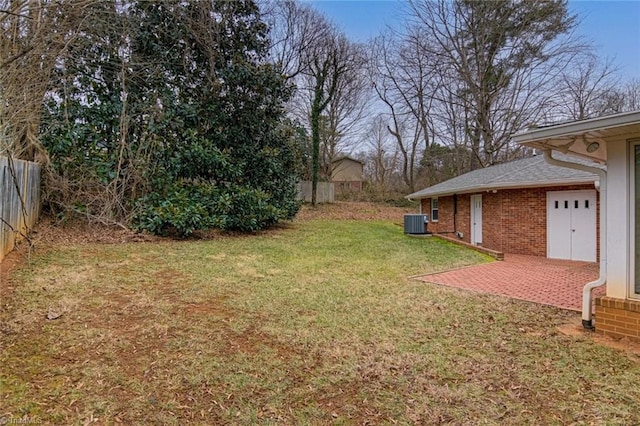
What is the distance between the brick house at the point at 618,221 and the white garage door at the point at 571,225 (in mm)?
6961

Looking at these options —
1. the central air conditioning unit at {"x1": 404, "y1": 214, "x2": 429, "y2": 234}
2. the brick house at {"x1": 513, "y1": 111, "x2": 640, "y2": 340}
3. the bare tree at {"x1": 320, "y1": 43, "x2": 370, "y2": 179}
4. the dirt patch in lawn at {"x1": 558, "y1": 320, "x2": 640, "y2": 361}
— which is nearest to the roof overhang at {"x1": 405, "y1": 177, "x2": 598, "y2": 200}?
the central air conditioning unit at {"x1": 404, "y1": 214, "x2": 429, "y2": 234}

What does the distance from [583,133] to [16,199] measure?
9316mm

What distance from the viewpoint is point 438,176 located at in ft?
91.7

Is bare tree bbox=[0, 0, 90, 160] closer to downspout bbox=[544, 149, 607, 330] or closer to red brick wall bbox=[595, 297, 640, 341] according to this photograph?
downspout bbox=[544, 149, 607, 330]

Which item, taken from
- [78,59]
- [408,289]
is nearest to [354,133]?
[78,59]

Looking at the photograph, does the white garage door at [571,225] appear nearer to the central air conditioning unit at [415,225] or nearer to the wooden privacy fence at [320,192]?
the central air conditioning unit at [415,225]

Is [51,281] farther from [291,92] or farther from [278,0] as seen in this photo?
[278,0]

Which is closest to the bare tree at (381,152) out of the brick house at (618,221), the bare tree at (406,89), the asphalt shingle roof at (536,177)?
the bare tree at (406,89)

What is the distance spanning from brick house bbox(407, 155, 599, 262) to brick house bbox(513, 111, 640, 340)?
5.93 metres

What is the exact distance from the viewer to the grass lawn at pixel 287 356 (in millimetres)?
2627

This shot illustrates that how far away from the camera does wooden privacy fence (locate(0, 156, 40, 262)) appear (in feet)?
19.9

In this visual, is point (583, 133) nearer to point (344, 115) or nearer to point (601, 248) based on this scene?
point (601, 248)

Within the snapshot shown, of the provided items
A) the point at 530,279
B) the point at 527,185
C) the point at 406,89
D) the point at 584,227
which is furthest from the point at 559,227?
the point at 406,89

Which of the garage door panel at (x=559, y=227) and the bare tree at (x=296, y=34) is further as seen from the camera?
the bare tree at (x=296, y=34)
